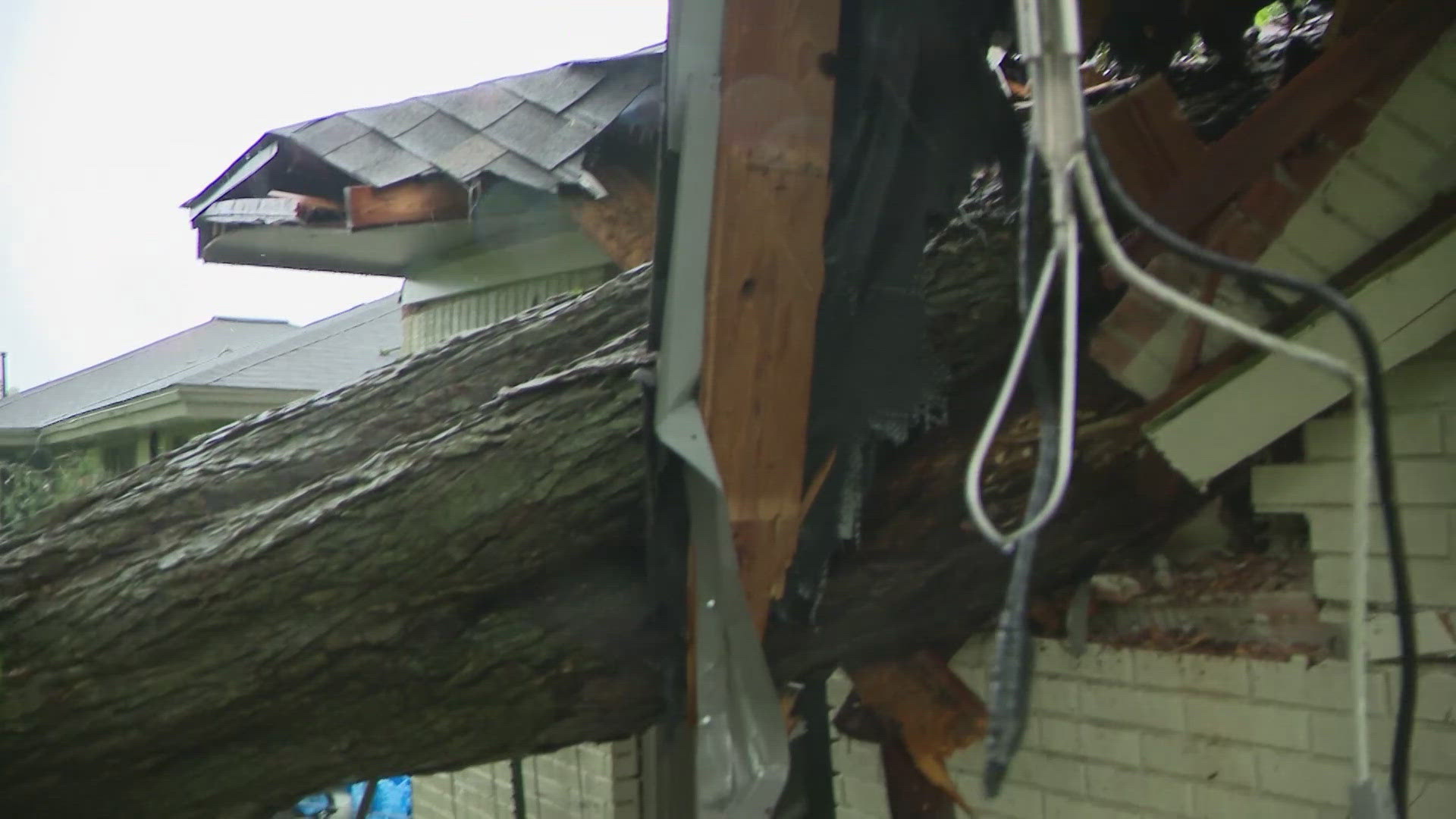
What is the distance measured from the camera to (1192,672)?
2.66m

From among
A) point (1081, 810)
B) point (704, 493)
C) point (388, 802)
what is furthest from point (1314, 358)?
point (388, 802)

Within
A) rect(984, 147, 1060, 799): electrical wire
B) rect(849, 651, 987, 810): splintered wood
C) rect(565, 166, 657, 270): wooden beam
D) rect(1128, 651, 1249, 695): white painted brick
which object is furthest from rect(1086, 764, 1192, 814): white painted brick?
rect(565, 166, 657, 270): wooden beam

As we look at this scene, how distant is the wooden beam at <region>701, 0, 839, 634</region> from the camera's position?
1867 millimetres

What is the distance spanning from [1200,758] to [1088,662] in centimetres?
35

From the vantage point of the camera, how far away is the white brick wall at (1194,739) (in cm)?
233

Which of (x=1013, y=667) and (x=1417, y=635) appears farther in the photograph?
(x=1417, y=635)

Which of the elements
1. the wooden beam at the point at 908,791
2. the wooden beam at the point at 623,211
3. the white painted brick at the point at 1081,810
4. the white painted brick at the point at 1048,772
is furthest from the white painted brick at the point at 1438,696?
the wooden beam at the point at 623,211

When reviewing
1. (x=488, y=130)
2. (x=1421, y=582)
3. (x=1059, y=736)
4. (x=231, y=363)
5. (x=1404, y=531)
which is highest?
(x=488, y=130)

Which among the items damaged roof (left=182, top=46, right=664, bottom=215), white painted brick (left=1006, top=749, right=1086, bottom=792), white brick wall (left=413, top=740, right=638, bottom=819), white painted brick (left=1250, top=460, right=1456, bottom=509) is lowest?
white brick wall (left=413, top=740, right=638, bottom=819)

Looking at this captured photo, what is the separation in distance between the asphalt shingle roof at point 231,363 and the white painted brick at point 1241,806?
5332mm

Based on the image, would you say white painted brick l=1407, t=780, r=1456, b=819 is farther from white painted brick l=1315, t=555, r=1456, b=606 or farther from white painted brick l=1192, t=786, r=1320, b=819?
white painted brick l=1315, t=555, r=1456, b=606

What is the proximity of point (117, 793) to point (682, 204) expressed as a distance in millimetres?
1764

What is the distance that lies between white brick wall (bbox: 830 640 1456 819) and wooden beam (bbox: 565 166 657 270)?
1968 millimetres

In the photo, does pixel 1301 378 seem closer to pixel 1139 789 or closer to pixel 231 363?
pixel 1139 789
